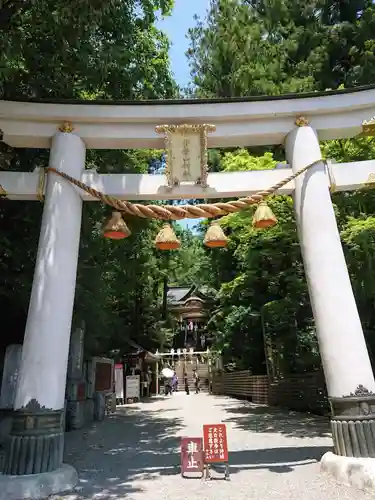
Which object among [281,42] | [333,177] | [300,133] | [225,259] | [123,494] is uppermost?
[281,42]

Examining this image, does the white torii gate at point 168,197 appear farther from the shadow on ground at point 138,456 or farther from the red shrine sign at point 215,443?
the red shrine sign at point 215,443

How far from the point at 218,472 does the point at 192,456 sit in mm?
552

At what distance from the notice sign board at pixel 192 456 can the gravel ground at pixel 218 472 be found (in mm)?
142

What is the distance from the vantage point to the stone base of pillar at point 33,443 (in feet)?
16.8

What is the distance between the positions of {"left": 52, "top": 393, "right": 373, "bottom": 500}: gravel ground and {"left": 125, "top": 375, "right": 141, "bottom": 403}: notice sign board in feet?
28.3

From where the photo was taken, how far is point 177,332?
35.7m

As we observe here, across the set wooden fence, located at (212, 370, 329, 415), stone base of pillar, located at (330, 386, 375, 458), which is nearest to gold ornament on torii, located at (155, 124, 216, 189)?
stone base of pillar, located at (330, 386, 375, 458)

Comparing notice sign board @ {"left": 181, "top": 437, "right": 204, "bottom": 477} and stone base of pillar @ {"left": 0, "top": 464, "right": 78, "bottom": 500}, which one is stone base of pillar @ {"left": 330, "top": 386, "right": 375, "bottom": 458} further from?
stone base of pillar @ {"left": 0, "top": 464, "right": 78, "bottom": 500}

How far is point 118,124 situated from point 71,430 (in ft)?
27.5

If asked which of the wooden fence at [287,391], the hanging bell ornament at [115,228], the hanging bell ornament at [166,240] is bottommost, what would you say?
the wooden fence at [287,391]

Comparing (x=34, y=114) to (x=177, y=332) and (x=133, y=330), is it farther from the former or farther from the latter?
(x=177, y=332)

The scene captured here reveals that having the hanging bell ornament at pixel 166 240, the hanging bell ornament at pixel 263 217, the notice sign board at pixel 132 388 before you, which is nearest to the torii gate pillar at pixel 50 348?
the hanging bell ornament at pixel 166 240

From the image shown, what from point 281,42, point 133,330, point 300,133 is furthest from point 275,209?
point 133,330

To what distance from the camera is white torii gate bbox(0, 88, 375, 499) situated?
5.35 metres
